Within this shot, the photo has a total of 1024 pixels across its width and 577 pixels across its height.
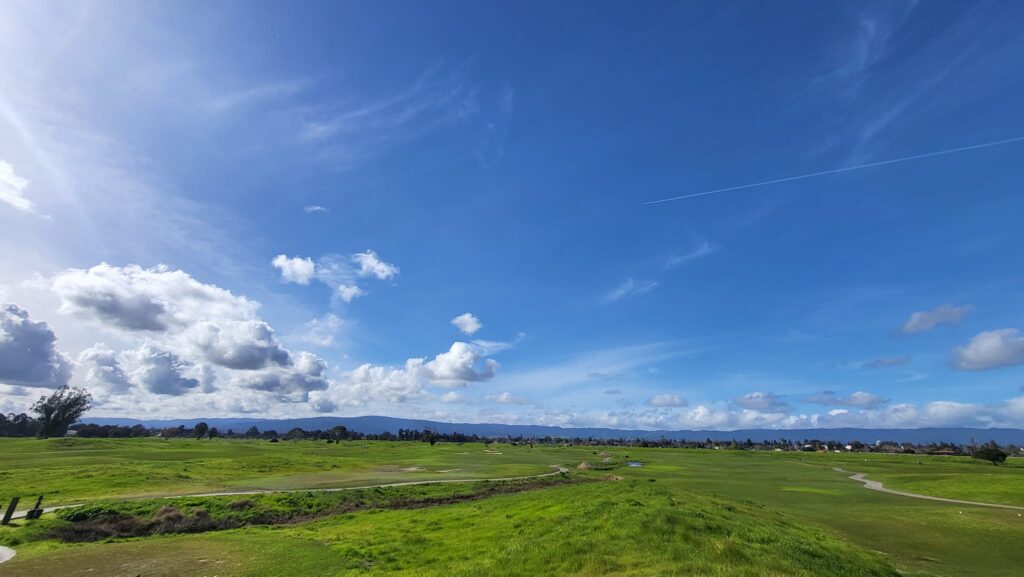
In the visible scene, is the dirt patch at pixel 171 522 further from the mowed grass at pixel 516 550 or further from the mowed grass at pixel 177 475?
the mowed grass at pixel 177 475

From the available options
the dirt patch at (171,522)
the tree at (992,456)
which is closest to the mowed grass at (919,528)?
the dirt patch at (171,522)

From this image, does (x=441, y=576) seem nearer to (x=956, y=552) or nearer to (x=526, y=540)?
(x=526, y=540)

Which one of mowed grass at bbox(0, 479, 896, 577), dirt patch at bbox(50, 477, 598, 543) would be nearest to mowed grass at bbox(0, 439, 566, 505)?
dirt patch at bbox(50, 477, 598, 543)

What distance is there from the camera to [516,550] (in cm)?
2314

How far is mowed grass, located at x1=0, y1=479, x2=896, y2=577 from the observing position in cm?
1858

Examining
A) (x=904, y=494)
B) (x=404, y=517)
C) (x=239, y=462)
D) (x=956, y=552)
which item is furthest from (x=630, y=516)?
(x=239, y=462)

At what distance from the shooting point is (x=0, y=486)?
177 feet

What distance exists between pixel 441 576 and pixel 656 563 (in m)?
8.82

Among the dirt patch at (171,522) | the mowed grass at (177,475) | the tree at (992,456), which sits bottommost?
the dirt patch at (171,522)

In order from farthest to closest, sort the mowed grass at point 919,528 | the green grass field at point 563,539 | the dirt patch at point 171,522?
the dirt patch at point 171,522
the mowed grass at point 919,528
the green grass field at point 563,539

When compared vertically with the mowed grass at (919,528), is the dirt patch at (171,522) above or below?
below

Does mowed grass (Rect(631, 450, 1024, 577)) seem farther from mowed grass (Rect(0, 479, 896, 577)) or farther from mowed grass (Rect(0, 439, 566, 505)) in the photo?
mowed grass (Rect(0, 439, 566, 505))

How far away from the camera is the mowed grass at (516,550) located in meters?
18.6

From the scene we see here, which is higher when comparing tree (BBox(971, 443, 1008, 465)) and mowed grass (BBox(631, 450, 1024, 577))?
tree (BBox(971, 443, 1008, 465))
